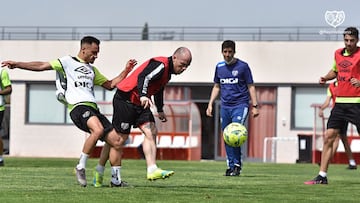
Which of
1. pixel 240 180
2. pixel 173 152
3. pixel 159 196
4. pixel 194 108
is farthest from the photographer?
pixel 194 108

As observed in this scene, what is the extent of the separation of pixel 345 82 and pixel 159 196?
4.49 metres

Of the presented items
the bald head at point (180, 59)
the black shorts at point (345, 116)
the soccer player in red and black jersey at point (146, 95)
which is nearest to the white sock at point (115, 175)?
the soccer player in red and black jersey at point (146, 95)

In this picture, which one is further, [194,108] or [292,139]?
[292,139]

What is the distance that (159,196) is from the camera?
11117 millimetres

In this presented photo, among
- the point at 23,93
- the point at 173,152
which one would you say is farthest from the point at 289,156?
the point at 23,93

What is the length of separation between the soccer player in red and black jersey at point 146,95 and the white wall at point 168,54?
32920 mm

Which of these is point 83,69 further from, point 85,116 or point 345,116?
point 345,116

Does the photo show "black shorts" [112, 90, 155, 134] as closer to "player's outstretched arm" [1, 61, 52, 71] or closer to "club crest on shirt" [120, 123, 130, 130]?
"club crest on shirt" [120, 123, 130, 130]

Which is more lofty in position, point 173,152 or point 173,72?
point 173,72

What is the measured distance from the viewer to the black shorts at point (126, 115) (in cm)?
1314

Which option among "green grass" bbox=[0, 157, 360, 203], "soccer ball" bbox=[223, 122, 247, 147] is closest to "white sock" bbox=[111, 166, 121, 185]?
"green grass" bbox=[0, 157, 360, 203]

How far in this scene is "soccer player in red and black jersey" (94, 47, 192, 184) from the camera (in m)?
12.8

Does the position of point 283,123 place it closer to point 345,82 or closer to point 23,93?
point 23,93

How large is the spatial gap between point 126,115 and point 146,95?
0.59 meters
